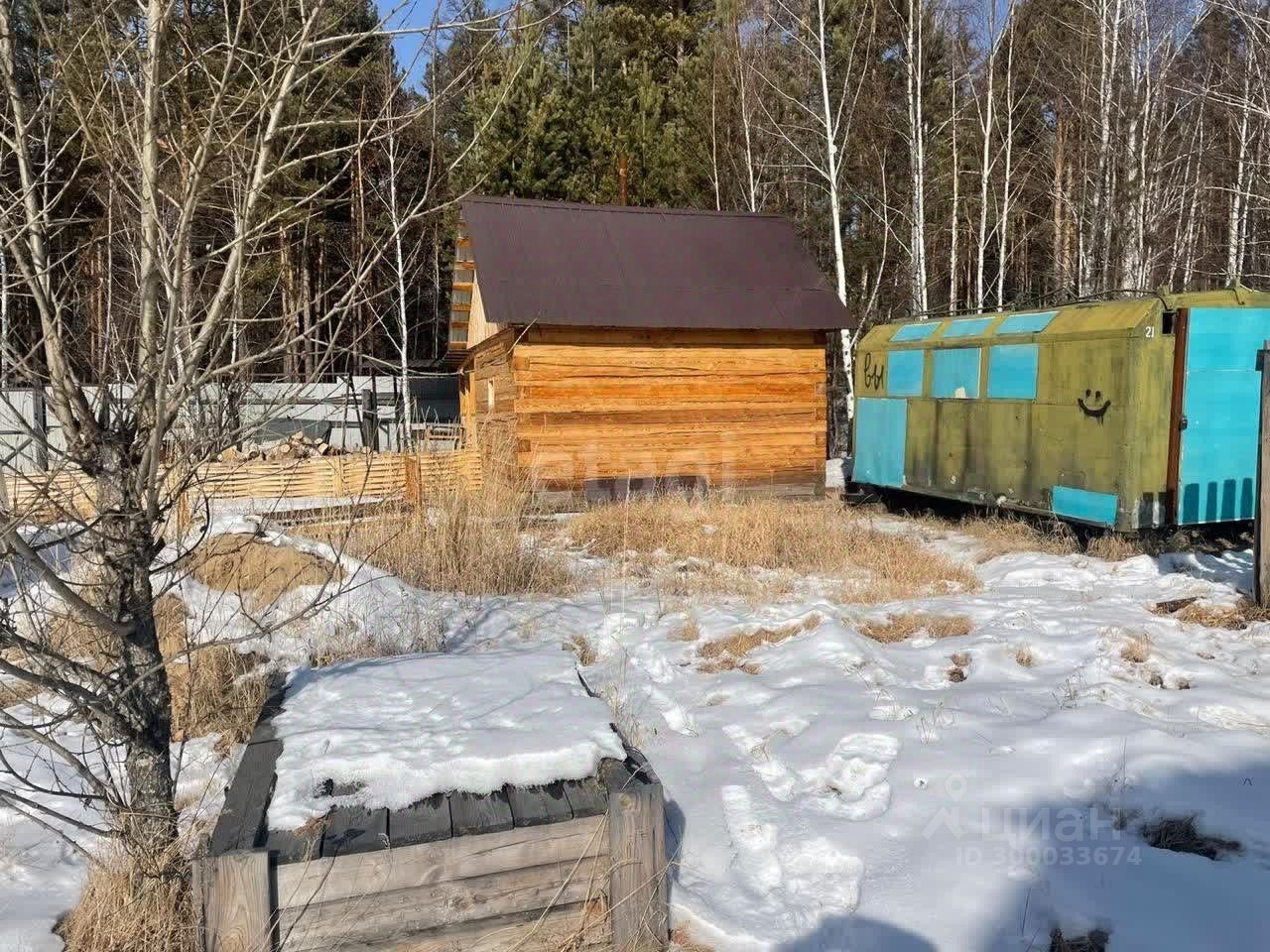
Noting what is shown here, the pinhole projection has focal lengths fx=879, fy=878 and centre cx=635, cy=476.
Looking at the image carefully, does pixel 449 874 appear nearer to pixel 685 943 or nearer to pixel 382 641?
pixel 685 943

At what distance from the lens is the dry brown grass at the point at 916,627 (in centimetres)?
546

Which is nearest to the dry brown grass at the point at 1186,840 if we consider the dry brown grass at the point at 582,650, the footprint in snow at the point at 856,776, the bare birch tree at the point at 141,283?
the footprint in snow at the point at 856,776

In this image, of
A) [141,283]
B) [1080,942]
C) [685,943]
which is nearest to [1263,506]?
[1080,942]

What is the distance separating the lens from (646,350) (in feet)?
40.0

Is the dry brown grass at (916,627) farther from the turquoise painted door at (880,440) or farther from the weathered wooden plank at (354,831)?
the turquoise painted door at (880,440)

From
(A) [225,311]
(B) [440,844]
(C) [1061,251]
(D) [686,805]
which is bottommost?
(D) [686,805]

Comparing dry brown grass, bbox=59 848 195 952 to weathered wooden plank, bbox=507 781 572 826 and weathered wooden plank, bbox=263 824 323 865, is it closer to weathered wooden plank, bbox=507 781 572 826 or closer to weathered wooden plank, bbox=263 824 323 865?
weathered wooden plank, bbox=263 824 323 865

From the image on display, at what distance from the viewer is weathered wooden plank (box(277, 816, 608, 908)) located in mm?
2336

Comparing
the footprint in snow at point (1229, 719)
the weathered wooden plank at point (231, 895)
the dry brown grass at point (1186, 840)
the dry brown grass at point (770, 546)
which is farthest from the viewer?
the dry brown grass at point (770, 546)

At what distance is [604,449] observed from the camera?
472 inches

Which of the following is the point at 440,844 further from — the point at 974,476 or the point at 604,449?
the point at 604,449

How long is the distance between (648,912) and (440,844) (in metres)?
0.69

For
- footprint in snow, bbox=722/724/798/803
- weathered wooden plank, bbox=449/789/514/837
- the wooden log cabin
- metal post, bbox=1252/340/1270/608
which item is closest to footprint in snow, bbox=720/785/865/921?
footprint in snow, bbox=722/724/798/803

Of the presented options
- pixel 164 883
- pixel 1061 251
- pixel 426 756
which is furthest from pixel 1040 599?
pixel 1061 251
